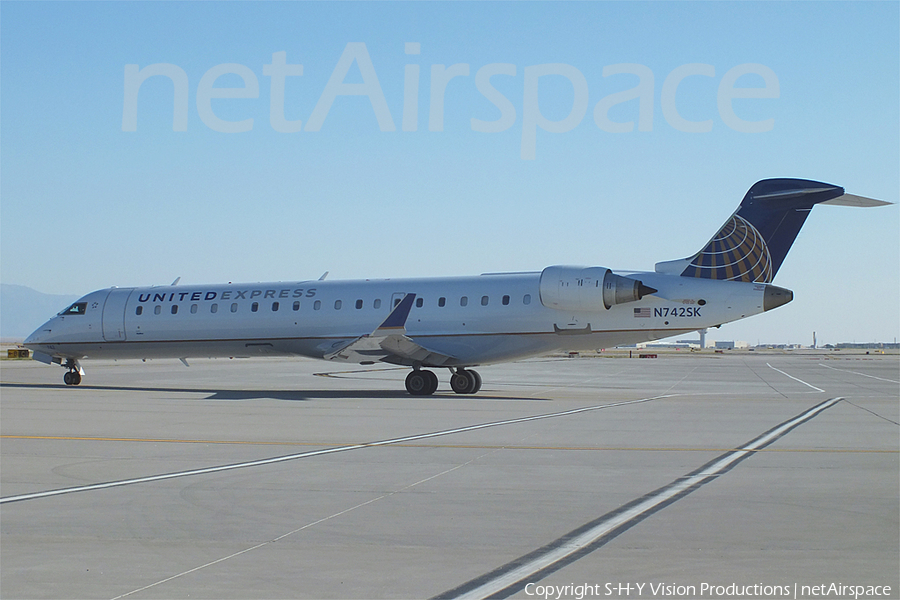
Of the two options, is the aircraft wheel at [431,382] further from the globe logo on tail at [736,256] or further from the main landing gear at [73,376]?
the main landing gear at [73,376]

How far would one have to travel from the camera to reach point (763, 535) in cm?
596

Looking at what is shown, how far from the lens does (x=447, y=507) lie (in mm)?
6988

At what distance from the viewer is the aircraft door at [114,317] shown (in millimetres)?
26323

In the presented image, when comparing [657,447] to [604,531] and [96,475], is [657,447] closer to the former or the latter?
[604,531]

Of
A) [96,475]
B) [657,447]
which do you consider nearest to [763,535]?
[657,447]

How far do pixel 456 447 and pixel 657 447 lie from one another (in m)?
2.64

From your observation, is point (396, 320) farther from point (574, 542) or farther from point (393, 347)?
point (574, 542)

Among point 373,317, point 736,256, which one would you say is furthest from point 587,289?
point 373,317

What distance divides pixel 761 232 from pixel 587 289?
14.8ft

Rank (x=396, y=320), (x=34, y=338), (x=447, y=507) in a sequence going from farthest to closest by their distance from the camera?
(x=34, y=338) < (x=396, y=320) < (x=447, y=507)

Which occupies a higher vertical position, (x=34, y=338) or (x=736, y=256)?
(x=736, y=256)

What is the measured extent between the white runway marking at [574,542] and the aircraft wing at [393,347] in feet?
42.2

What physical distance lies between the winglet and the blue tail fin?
7627mm

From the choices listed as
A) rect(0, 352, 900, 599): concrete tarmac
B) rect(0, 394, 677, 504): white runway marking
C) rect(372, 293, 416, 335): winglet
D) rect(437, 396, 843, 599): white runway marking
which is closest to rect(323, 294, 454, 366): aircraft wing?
rect(372, 293, 416, 335): winglet
